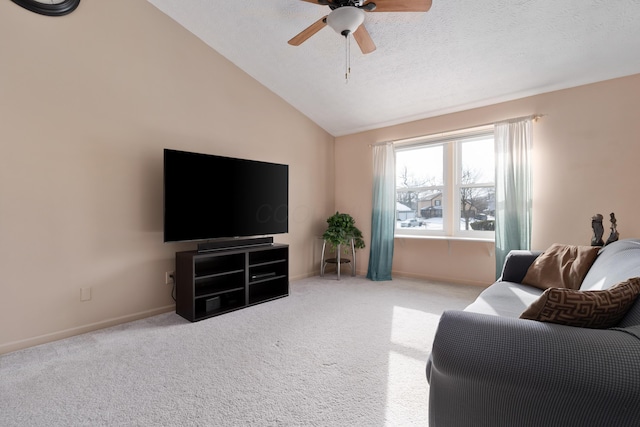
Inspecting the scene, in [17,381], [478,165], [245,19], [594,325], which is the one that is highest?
[245,19]

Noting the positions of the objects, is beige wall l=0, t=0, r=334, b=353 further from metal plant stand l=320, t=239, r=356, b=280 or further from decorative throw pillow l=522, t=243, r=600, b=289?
decorative throw pillow l=522, t=243, r=600, b=289

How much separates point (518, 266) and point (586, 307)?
1.82 m

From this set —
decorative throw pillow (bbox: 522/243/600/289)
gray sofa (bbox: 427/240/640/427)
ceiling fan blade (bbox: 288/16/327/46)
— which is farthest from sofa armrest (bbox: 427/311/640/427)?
ceiling fan blade (bbox: 288/16/327/46)

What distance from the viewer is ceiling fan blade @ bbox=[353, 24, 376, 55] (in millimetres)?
2252

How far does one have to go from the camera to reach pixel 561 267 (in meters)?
2.20

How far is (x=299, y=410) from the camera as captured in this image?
1471mm

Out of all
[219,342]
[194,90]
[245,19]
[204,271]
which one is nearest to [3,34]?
[194,90]

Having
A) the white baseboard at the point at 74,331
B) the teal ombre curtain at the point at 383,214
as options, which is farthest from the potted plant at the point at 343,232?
the white baseboard at the point at 74,331

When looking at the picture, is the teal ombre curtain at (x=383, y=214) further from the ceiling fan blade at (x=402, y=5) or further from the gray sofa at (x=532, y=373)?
the gray sofa at (x=532, y=373)

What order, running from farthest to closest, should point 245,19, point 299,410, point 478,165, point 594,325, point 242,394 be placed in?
point 478,165
point 245,19
point 242,394
point 299,410
point 594,325

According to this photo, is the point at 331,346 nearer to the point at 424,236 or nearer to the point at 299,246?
the point at 299,246

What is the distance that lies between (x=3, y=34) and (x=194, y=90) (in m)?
1.40

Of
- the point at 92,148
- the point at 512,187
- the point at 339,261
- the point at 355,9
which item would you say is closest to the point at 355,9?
the point at 355,9

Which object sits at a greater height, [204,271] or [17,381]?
[204,271]
